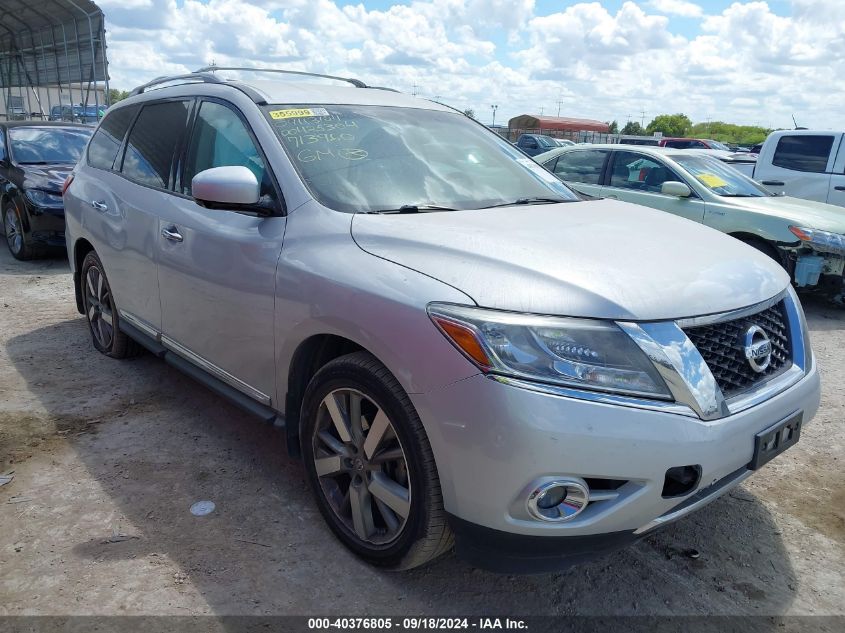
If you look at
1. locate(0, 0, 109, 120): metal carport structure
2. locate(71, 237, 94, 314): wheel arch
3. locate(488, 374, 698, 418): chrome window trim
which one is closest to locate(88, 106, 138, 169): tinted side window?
locate(71, 237, 94, 314): wheel arch

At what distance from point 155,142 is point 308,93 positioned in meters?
1.11

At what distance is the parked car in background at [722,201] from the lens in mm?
6359

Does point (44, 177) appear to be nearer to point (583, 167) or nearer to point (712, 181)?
point (583, 167)

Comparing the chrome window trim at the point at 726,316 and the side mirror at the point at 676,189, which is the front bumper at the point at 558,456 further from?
the side mirror at the point at 676,189

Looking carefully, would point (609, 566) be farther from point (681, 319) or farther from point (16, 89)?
point (16, 89)

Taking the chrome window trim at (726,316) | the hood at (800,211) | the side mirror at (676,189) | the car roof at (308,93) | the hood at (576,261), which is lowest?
the hood at (800,211)

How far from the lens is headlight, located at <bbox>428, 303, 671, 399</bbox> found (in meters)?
1.95

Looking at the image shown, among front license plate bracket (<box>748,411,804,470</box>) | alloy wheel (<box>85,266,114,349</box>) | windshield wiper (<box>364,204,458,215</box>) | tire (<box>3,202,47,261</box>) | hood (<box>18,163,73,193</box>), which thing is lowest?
tire (<box>3,202,47,261</box>)

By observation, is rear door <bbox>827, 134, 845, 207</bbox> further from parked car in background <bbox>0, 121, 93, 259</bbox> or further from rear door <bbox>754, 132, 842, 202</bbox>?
parked car in background <bbox>0, 121, 93, 259</bbox>

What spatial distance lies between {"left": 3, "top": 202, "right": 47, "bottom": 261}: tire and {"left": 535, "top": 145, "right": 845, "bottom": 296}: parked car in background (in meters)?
6.25

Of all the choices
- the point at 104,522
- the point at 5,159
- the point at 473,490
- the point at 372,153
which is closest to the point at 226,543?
the point at 104,522

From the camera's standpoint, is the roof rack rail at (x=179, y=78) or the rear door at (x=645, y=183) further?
the rear door at (x=645, y=183)

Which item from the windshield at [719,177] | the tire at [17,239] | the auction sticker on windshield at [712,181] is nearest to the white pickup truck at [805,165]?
the windshield at [719,177]

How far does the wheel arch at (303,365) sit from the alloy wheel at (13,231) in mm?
6722
